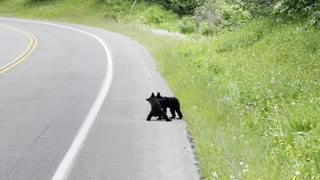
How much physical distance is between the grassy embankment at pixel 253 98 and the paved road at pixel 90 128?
49 centimetres

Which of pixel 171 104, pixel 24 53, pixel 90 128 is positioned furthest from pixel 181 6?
pixel 90 128

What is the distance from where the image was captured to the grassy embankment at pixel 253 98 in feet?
20.4

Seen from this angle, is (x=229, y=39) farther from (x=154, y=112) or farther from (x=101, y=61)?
(x=154, y=112)

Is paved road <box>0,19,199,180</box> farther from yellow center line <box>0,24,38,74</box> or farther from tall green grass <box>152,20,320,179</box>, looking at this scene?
tall green grass <box>152,20,320,179</box>

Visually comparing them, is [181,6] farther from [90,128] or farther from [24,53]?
[90,128]

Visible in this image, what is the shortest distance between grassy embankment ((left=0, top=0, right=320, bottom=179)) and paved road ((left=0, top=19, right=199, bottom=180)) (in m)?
0.49

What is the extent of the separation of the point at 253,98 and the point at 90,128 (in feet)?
10.2

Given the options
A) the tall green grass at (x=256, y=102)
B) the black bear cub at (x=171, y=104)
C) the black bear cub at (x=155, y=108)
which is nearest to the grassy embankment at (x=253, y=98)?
the tall green grass at (x=256, y=102)

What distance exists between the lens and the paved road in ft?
22.2

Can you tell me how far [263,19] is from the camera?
66.2 feet

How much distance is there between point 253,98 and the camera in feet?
32.3

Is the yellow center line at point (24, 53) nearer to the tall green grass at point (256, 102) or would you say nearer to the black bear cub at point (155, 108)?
the tall green grass at point (256, 102)

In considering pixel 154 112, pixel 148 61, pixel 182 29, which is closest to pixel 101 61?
pixel 148 61

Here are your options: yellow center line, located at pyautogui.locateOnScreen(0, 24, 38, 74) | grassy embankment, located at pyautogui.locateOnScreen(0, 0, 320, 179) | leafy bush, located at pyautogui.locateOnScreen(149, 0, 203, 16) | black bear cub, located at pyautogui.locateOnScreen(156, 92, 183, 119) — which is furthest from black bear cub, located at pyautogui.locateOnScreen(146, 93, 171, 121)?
leafy bush, located at pyautogui.locateOnScreen(149, 0, 203, 16)
